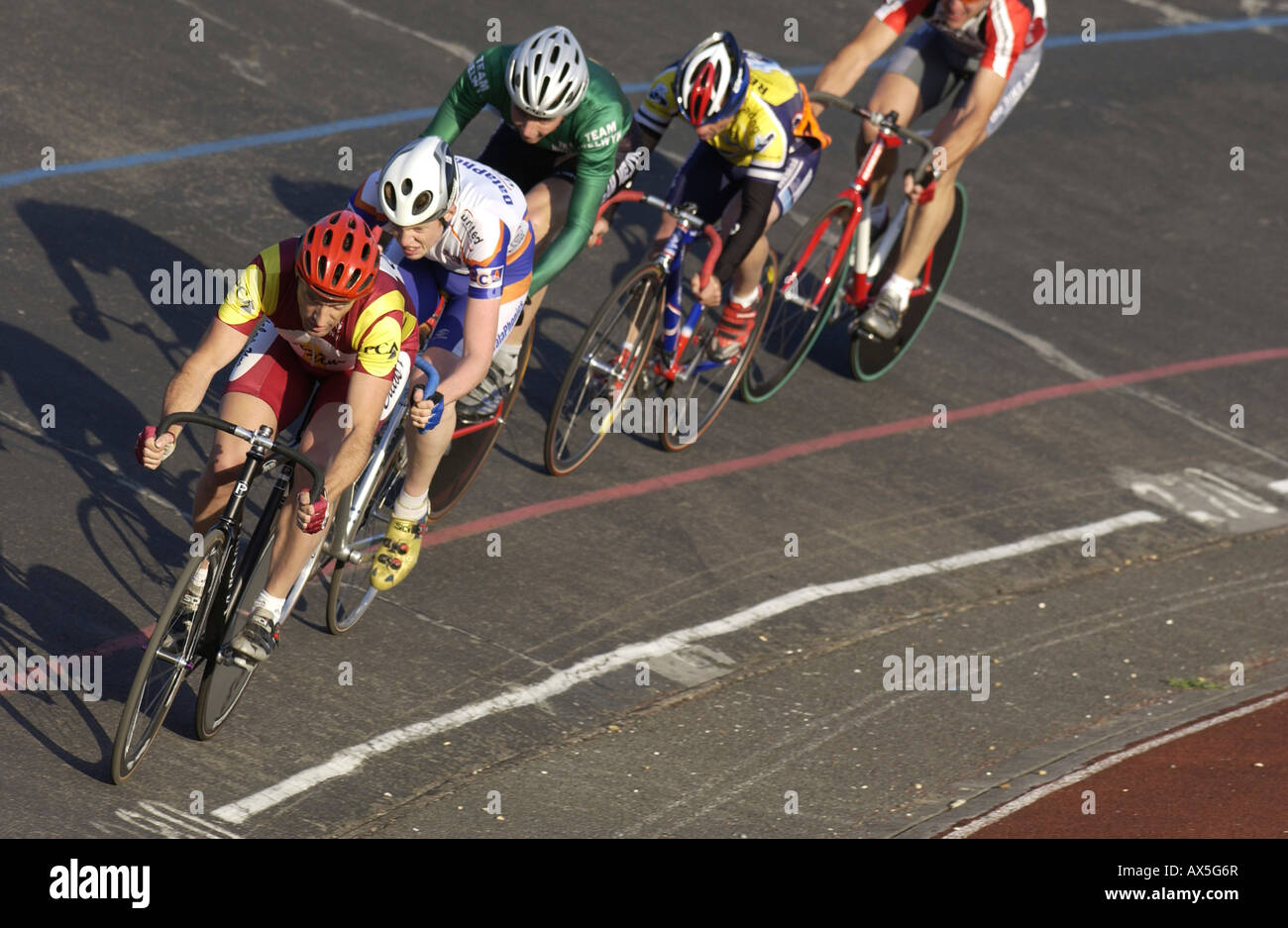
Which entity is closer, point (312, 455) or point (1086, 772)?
point (312, 455)

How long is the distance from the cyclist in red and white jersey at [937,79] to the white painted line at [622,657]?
156 centimetres

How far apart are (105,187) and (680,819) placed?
5545mm

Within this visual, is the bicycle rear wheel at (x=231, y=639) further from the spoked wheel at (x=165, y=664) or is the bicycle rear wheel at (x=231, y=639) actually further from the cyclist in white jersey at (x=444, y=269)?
the cyclist in white jersey at (x=444, y=269)

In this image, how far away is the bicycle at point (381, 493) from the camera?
5992 mm

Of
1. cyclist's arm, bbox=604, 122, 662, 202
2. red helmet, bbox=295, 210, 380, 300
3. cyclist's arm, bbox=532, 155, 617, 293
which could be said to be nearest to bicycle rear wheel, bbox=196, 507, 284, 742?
red helmet, bbox=295, 210, 380, 300

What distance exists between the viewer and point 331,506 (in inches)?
215

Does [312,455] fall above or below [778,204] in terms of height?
below

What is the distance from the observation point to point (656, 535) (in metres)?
7.50

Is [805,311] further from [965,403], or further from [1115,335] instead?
[1115,335]

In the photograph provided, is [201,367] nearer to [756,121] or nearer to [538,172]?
[538,172]

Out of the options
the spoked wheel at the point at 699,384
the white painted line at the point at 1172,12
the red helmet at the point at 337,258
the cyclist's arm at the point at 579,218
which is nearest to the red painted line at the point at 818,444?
the spoked wheel at the point at 699,384

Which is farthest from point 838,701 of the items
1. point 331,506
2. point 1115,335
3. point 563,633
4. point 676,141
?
point 676,141

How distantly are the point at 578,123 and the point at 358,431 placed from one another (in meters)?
2.39

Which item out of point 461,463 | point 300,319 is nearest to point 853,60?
point 461,463
